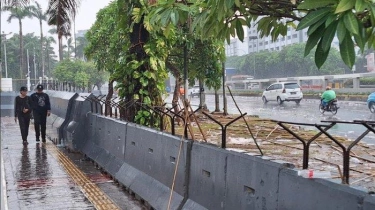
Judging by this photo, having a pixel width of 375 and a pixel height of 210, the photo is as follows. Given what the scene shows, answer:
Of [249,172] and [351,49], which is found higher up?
[351,49]

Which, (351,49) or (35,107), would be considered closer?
(351,49)

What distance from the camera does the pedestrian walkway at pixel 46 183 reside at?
7.48 meters

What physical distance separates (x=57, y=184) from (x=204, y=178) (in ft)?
13.3

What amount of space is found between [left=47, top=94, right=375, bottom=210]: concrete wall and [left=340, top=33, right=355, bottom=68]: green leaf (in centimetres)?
111

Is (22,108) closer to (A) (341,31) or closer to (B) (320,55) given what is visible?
(B) (320,55)

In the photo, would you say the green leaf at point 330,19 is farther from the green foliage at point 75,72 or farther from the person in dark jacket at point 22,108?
the green foliage at point 75,72

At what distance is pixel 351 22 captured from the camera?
2457 mm

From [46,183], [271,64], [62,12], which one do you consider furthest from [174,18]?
[271,64]

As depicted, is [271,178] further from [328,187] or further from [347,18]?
[347,18]

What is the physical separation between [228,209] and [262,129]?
762cm

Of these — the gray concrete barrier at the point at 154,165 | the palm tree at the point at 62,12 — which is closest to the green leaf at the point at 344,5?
the gray concrete barrier at the point at 154,165

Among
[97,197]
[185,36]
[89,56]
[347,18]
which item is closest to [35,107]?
[185,36]

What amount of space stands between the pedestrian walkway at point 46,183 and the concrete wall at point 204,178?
60 centimetres

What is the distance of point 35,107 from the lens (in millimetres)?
14898
